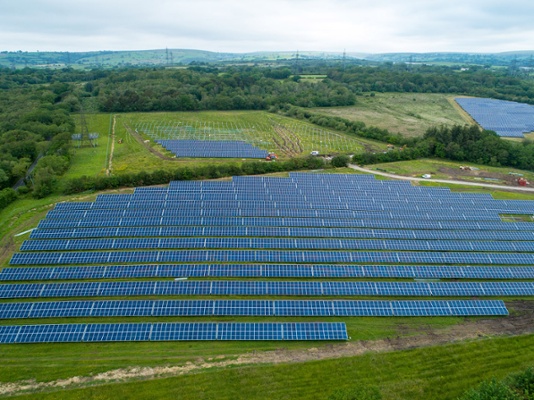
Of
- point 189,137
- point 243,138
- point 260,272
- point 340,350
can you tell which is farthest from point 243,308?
point 189,137

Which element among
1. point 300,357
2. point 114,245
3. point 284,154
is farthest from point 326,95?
point 300,357

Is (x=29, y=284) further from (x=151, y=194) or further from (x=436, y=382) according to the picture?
(x=436, y=382)

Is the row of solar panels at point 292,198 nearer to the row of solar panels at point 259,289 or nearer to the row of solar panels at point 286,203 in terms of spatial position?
the row of solar panels at point 286,203

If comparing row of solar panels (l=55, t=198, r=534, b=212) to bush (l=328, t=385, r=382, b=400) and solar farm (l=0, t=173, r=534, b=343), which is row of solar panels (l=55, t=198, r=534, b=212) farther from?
bush (l=328, t=385, r=382, b=400)

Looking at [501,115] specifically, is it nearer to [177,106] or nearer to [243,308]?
[177,106]

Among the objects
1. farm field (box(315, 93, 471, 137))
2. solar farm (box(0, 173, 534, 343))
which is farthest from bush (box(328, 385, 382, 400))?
farm field (box(315, 93, 471, 137))

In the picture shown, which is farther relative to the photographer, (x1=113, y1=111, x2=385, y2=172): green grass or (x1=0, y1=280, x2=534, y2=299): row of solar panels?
(x1=113, y1=111, x2=385, y2=172): green grass

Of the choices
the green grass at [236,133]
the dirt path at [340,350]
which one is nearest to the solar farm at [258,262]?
the dirt path at [340,350]
